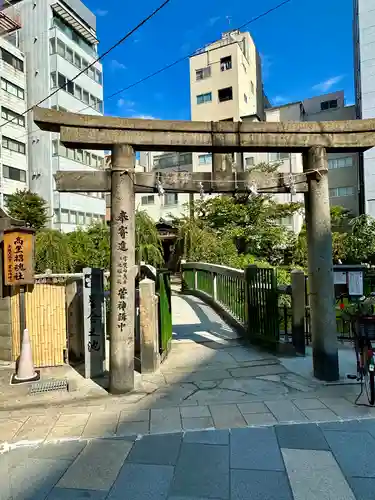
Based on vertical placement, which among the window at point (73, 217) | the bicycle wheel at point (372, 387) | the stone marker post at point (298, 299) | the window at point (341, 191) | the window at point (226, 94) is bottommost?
the bicycle wheel at point (372, 387)

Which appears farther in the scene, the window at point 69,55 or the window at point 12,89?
the window at point 69,55

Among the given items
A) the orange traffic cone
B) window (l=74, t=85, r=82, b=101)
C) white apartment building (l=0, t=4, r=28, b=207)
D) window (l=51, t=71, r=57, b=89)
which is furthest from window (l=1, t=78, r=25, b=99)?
the orange traffic cone

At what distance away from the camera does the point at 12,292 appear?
261 inches

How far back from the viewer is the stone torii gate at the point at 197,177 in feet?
16.0

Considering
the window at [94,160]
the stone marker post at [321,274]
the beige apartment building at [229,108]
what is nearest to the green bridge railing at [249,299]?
the stone marker post at [321,274]

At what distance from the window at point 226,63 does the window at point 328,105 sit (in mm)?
10899

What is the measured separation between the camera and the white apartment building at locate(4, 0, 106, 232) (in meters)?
26.2

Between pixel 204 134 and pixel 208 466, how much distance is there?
13.4 feet

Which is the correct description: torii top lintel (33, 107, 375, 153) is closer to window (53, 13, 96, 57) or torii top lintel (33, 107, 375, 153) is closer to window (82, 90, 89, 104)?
window (82, 90, 89, 104)

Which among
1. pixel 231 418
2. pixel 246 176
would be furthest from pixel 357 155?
pixel 231 418

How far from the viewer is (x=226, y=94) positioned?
113ft

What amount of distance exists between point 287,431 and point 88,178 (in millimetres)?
4030

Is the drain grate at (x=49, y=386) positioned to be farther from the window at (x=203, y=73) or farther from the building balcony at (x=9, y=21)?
the window at (x=203, y=73)

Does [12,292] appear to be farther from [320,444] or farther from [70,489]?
[320,444]
